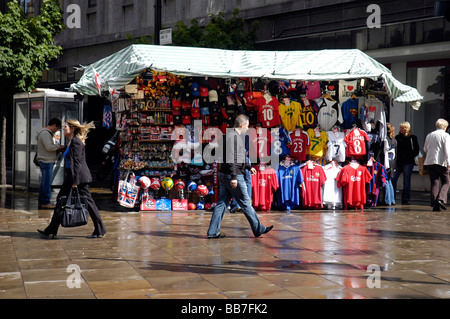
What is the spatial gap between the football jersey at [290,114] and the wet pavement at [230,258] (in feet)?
6.46

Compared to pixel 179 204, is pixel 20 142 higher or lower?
higher

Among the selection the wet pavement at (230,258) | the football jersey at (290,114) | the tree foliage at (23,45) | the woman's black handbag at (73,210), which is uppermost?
the tree foliage at (23,45)

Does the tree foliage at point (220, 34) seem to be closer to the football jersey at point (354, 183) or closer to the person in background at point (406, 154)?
the person in background at point (406, 154)

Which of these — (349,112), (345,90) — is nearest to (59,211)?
(349,112)

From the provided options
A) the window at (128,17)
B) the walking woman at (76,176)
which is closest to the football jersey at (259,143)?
the walking woman at (76,176)

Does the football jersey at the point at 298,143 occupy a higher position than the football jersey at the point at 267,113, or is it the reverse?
the football jersey at the point at 267,113

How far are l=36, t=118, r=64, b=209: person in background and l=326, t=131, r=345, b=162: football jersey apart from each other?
5595mm

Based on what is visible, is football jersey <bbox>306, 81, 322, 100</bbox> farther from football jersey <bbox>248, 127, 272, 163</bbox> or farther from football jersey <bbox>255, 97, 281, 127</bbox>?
football jersey <bbox>248, 127, 272, 163</bbox>

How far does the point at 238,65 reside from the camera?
1323cm

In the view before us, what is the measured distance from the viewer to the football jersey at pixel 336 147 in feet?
45.4

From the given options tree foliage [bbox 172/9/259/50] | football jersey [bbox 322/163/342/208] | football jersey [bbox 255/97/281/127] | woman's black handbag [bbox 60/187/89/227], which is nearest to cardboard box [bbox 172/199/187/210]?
football jersey [bbox 255/97/281/127]

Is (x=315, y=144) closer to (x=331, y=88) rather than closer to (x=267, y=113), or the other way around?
(x=267, y=113)

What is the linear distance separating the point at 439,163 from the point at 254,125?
12.9ft

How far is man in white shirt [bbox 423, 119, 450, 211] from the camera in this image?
13.8 meters
